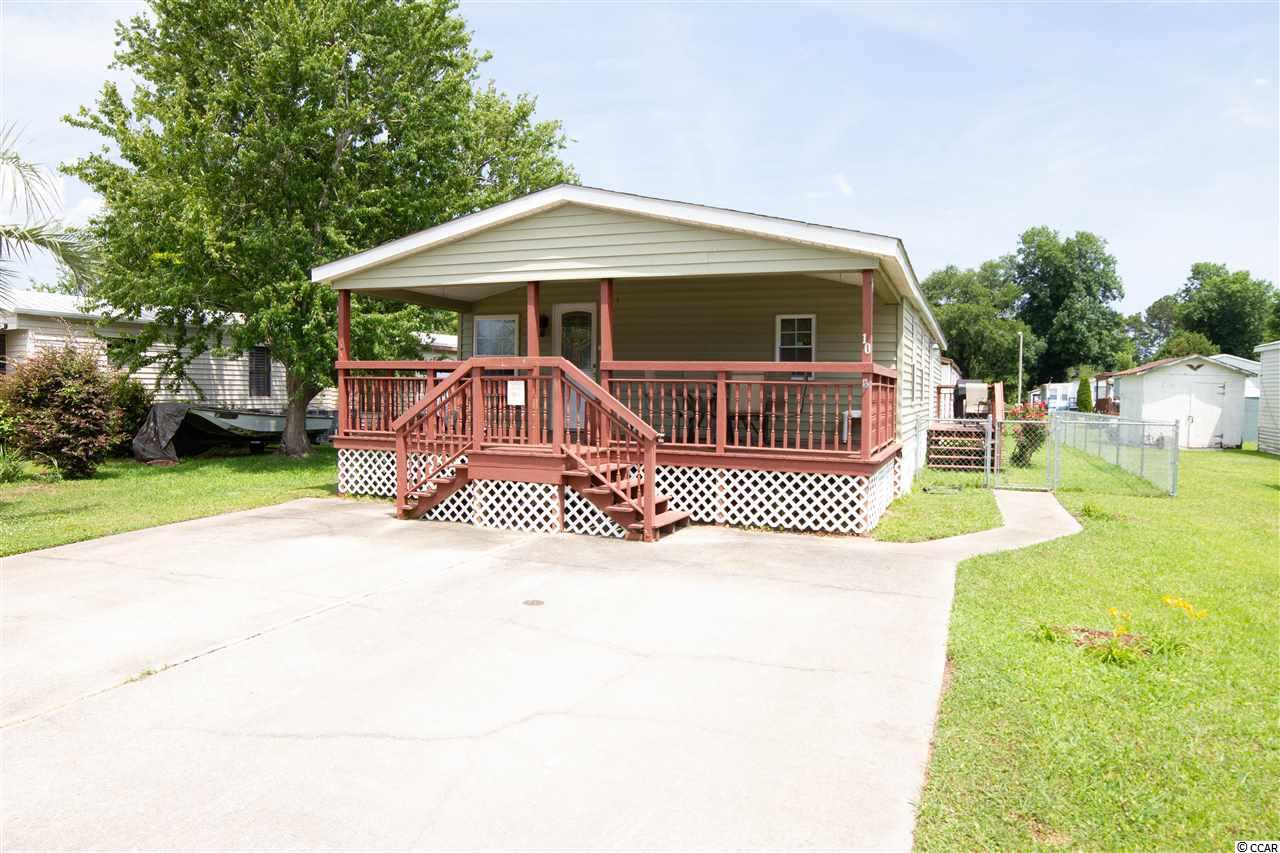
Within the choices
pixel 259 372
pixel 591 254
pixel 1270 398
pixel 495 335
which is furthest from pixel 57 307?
pixel 1270 398

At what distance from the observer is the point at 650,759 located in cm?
334

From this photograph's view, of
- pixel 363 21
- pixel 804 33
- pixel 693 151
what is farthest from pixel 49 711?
pixel 693 151

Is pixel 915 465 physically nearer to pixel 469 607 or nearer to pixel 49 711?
pixel 469 607

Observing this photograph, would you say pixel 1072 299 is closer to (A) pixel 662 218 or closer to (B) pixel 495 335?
(B) pixel 495 335

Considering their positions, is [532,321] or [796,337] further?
[796,337]

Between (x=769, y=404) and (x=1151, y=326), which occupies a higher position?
(x=1151, y=326)

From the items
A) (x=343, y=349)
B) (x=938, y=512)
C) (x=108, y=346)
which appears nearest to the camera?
(x=938, y=512)

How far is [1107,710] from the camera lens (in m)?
3.83

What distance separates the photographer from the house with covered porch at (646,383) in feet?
28.3

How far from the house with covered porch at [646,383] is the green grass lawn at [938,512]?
0.34 m

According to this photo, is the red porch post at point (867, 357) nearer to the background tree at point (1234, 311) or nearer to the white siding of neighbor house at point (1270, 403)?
the white siding of neighbor house at point (1270, 403)

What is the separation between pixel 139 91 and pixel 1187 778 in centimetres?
1955

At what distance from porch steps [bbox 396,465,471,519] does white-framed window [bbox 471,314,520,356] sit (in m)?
4.41

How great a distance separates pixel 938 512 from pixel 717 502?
3.28 m
